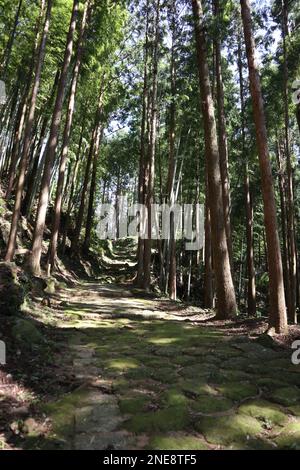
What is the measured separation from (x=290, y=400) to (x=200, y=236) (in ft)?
71.3

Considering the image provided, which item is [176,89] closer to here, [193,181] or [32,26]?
[32,26]

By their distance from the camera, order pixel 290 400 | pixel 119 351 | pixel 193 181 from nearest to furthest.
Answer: pixel 290 400 → pixel 119 351 → pixel 193 181

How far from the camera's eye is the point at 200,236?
25828mm

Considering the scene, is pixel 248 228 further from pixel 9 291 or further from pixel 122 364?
pixel 122 364

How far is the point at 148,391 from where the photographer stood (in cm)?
434

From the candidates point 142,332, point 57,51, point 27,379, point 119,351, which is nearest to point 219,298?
point 142,332

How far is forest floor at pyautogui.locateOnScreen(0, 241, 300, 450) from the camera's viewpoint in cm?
336

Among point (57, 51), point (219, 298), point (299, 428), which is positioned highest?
point (57, 51)

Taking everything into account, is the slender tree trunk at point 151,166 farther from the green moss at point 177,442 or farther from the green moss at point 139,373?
the green moss at point 177,442

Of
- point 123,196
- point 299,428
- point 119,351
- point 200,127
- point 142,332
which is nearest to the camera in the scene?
point 299,428

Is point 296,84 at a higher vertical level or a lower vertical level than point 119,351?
higher

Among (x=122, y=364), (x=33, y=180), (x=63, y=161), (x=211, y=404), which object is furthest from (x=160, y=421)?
(x=33, y=180)

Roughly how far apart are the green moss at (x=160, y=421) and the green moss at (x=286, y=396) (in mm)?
1018

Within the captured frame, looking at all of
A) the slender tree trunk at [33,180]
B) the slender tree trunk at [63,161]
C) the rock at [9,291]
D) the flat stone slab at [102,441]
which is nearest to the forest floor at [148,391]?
the flat stone slab at [102,441]
